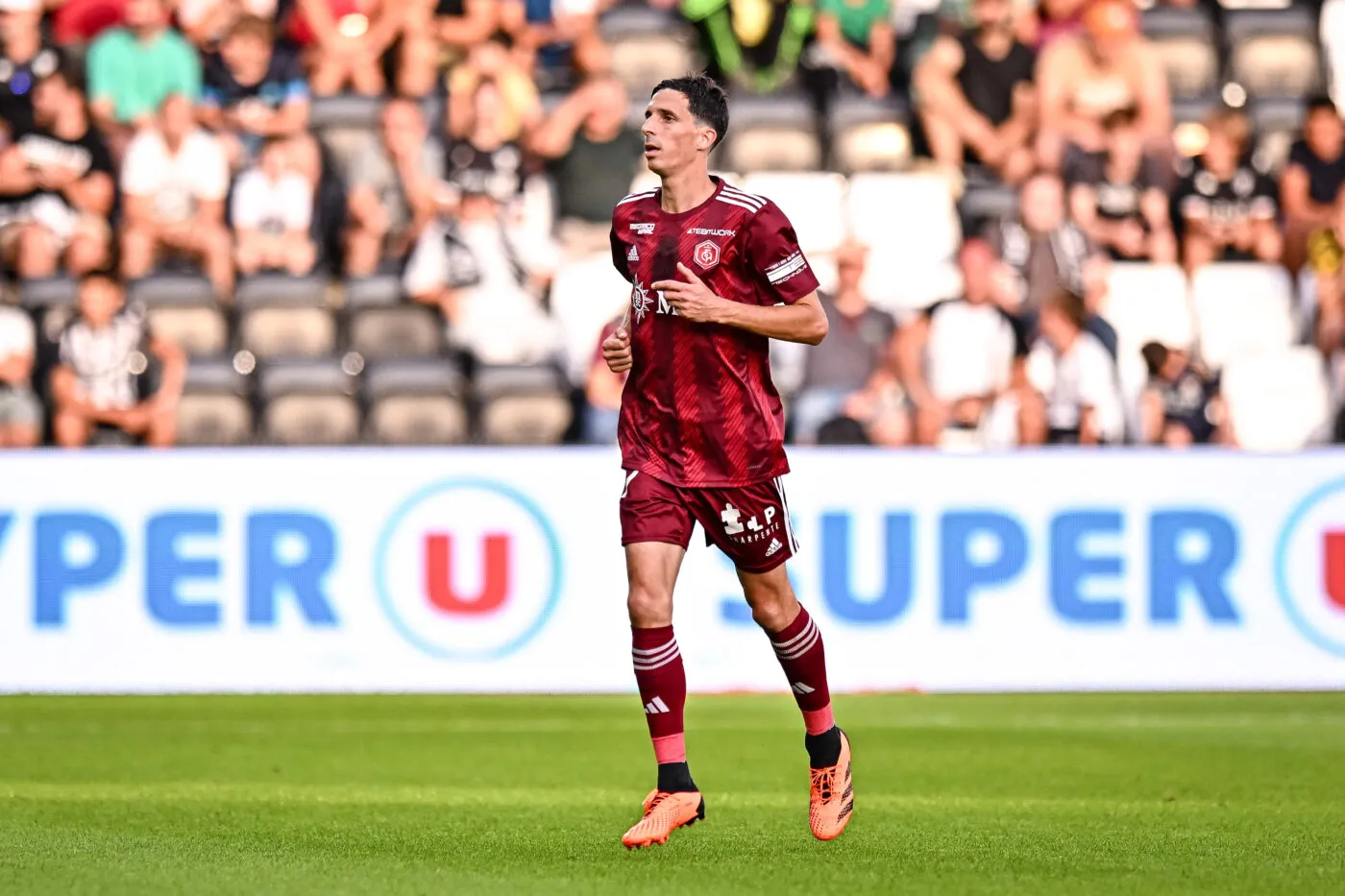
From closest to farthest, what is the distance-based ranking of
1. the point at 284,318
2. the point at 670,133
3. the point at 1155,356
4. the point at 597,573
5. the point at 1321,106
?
the point at 670,133 < the point at 597,573 < the point at 1155,356 < the point at 284,318 < the point at 1321,106

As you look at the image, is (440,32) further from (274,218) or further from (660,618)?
(660,618)

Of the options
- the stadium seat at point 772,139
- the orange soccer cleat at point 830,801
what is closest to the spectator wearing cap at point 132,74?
the stadium seat at point 772,139

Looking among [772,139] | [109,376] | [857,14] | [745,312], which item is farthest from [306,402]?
[745,312]

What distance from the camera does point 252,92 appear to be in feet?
45.7

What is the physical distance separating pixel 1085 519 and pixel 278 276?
5230 mm

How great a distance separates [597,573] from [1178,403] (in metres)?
3.80

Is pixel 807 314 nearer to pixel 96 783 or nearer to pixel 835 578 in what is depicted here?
pixel 96 783

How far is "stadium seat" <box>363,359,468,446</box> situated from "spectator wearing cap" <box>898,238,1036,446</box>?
2659mm

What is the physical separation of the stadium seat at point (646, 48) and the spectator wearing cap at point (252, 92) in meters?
2.08

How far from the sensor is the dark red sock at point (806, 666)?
6320mm

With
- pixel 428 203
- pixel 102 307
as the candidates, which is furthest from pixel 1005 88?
pixel 102 307

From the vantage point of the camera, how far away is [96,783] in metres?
7.57

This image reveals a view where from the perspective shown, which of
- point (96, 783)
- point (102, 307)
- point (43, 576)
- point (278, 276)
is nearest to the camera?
point (96, 783)

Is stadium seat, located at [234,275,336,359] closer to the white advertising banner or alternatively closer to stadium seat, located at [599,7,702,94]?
the white advertising banner
